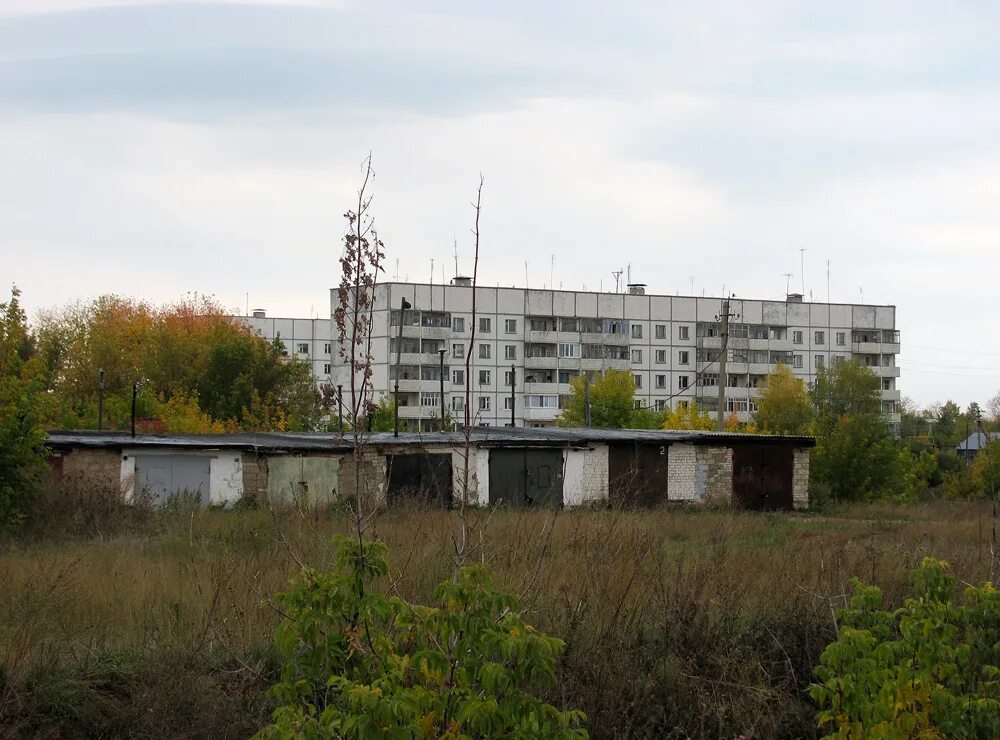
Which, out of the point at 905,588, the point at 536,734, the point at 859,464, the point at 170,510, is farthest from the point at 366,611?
the point at 859,464

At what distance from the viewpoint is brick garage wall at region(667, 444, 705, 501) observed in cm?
3259

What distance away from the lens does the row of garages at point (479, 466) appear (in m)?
27.1

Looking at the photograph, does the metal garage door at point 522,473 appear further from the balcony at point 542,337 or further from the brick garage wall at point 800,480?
the balcony at point 542,337

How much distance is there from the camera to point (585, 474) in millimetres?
31281

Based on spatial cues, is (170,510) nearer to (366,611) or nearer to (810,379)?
(366,611)

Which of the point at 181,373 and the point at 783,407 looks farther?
the point at 783,407

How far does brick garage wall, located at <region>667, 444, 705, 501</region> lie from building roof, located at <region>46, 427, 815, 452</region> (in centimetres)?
42

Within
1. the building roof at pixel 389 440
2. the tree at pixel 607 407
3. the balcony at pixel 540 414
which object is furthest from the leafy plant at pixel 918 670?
the balcony at pixel 540 414

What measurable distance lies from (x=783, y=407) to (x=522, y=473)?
140 ft

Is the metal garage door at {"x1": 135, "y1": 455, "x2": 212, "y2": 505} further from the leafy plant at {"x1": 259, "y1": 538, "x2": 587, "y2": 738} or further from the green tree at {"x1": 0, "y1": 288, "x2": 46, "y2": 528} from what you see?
the leafy plant at {"x1": 259, "y1": 538, "x2": 587, "y2": 738}

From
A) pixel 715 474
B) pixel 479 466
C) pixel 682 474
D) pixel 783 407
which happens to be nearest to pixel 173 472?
pixel 479 466

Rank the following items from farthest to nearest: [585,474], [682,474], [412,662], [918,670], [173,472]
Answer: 1. [682,474]
2. [585,474]
3. [173,472]
4. [918,670]
5. [412,662]

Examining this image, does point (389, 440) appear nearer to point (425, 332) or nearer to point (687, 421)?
point (687, 421)

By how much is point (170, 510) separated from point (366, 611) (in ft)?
52.3
